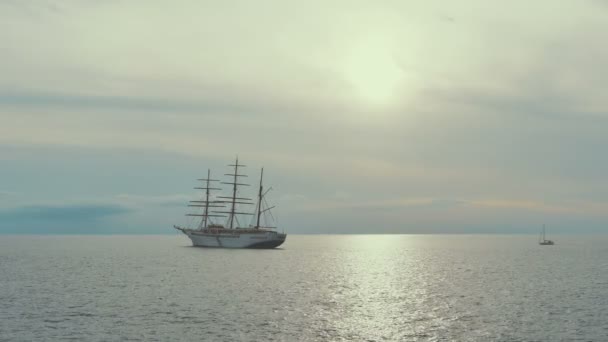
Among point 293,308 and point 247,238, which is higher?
point 247,238

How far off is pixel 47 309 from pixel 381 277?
66000mm

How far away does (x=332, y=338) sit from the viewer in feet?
155

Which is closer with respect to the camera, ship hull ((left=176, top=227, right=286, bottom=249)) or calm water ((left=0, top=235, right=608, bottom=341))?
calm water ((left=0, top=235, right=608, bottom=341))

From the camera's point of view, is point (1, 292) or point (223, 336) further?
point (1, 292)

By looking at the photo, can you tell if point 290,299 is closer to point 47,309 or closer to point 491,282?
point 47,309

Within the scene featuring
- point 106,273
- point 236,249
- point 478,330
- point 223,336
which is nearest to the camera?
point 223,336

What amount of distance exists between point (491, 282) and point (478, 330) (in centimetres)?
4983

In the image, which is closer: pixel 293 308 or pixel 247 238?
pixel 293 308

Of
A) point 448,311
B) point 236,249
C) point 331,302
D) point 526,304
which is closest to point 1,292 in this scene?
point 331,302

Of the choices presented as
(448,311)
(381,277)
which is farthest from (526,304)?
(381,277)

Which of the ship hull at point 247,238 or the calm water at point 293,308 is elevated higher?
the ship hull at point 247,238

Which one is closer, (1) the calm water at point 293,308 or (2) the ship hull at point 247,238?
(1) the calm water at point 293,308

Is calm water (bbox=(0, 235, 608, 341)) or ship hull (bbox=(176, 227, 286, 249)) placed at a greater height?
ship hull (bbox=(176, 227, 286, 249))

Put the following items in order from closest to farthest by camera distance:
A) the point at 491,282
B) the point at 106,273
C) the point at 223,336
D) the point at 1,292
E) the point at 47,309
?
the point at 223,336 → the point at 47,309 → the point at 1,292 → the point at 491,282 → the point at 106,273
